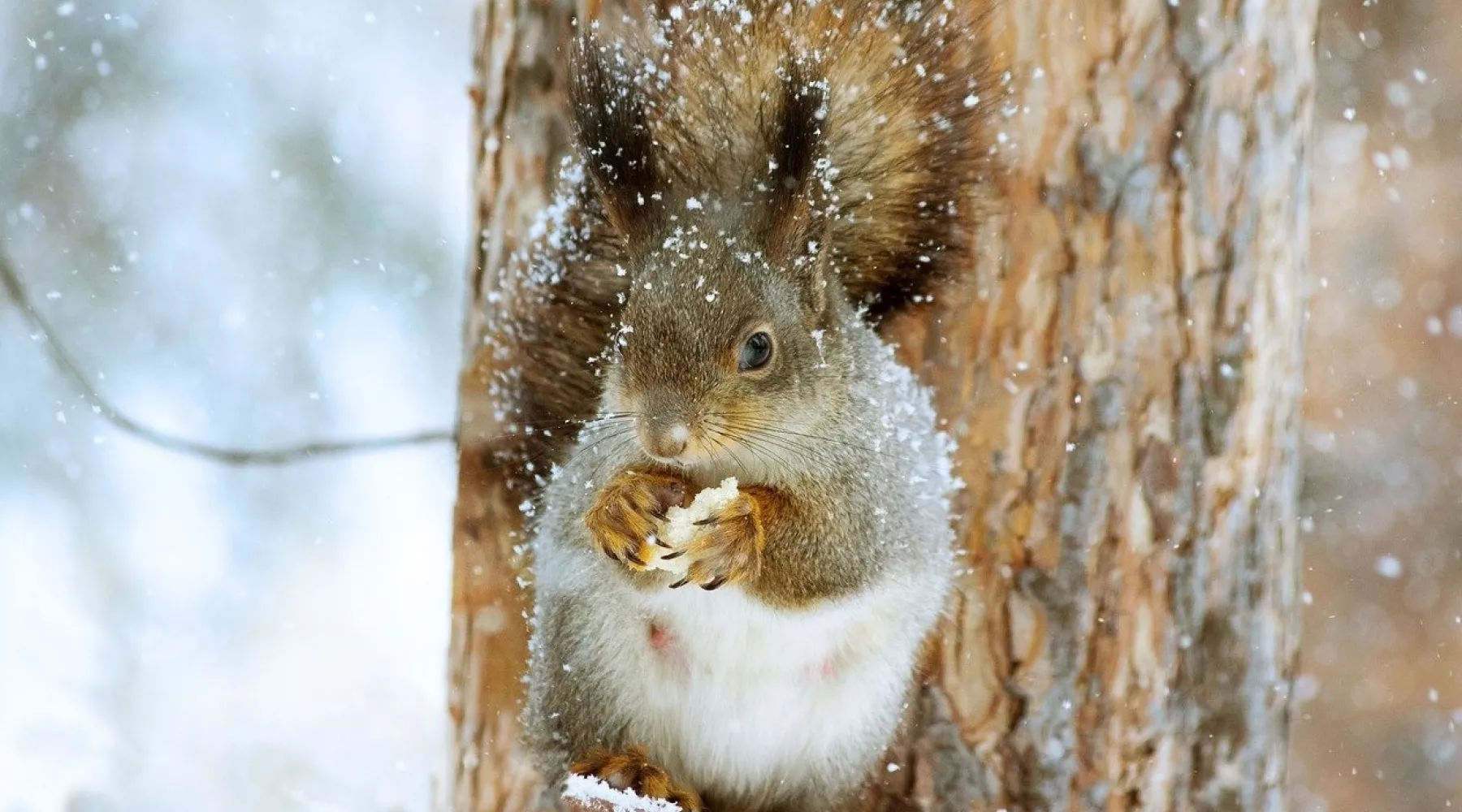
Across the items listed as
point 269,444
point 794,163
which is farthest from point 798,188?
point 269,444

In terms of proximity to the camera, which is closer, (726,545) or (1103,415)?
(726,545)

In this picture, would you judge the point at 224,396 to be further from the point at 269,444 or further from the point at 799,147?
the point at 799,147

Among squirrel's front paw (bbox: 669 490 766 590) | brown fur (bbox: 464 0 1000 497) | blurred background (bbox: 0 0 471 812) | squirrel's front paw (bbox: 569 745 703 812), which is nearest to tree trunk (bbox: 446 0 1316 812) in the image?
brown fur (bbox: 464 0 1000 497)

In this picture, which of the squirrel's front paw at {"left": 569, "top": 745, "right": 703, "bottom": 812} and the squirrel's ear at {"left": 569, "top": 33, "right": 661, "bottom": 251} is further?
the squirrel's front paw at {"left": 569, "top": 745, "right": 703, "bottom": 812}

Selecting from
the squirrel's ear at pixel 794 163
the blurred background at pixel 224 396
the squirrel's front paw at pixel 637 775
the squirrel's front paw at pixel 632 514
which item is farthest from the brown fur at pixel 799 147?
the blurred background at pixel 224 396

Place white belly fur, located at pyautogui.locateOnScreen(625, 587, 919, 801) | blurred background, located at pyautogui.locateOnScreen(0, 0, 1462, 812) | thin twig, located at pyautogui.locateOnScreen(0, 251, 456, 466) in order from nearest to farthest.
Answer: white belly fur, located at pyautogui.locateOnScreen(625, 587, 919, 801) → blurred background, located at pyautogui.locateOnScreen(0, 0, 1462, 812) → thin twig, located at pyautogui.locateOnScreen(0, 251, 456, 466)

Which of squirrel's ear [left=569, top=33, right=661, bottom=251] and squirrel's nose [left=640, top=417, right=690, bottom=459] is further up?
squirrel's ear [left=569, top=33, right=661, bottom=251]

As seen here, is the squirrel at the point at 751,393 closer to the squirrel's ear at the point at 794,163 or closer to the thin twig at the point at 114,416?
the squirrel's ear at the point at 794,163

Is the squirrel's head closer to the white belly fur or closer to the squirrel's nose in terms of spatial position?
the squirrel's nose
